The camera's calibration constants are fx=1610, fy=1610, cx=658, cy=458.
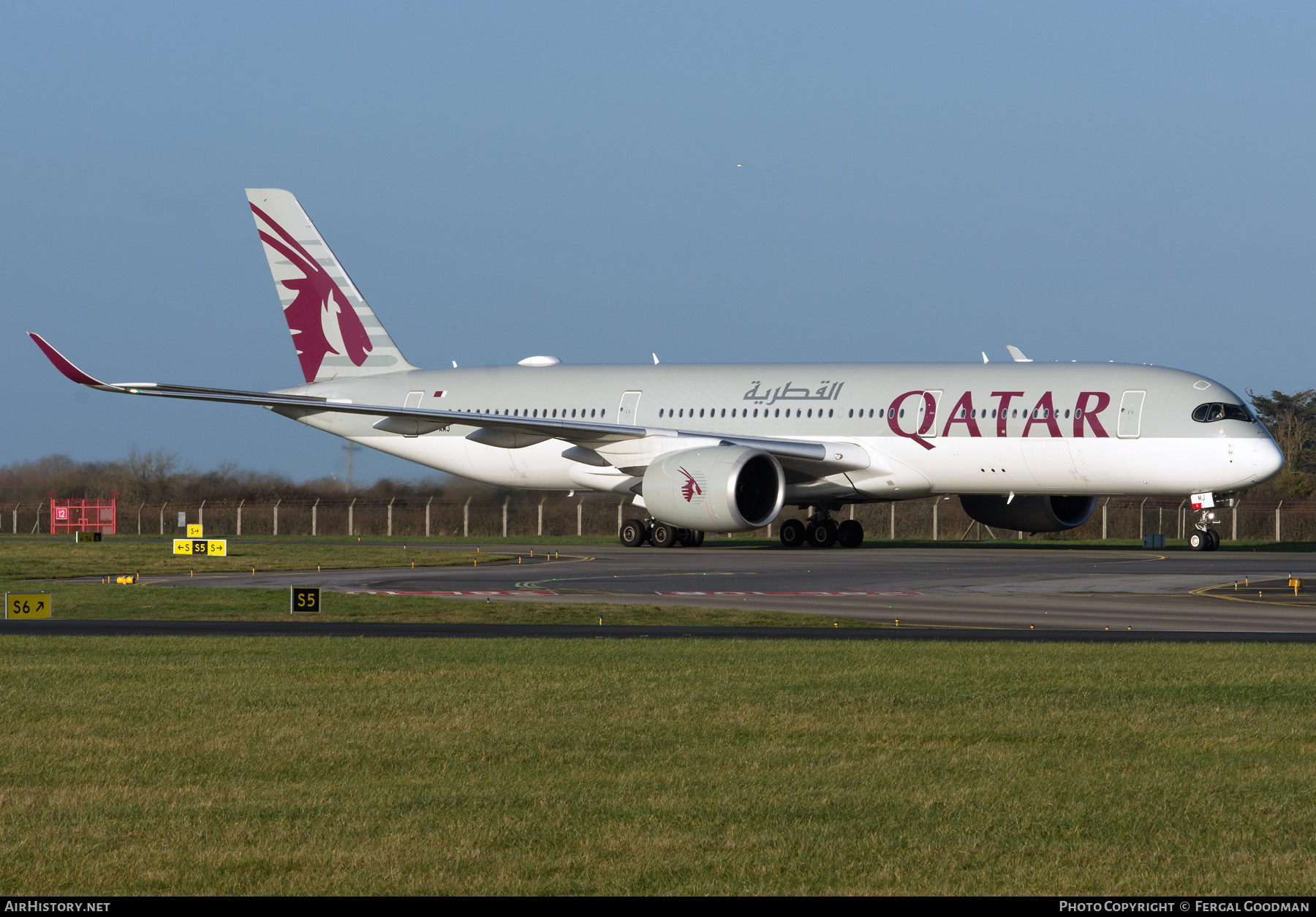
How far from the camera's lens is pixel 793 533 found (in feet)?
133

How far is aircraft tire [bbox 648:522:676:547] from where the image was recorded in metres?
39.5

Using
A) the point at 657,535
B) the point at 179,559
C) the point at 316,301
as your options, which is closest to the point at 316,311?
the point at 316,301

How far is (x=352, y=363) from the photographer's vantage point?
4584cm

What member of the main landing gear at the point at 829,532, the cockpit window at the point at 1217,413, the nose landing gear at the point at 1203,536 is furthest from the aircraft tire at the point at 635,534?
the cockpit window at the point at 1217,413

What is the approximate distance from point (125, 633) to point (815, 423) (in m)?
22.8

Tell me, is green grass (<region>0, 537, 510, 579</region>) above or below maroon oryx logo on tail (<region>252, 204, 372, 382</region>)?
below

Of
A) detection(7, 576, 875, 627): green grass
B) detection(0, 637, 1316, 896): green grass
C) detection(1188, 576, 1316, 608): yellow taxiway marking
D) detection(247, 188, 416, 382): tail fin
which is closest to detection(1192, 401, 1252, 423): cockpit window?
detection(1188, 576, 1316, 608): yellow taxiway marking

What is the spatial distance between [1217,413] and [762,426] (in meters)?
10.6

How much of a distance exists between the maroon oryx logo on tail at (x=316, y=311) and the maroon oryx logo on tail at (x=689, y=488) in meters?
14.1

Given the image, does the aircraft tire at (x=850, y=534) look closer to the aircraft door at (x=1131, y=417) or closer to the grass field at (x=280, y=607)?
the aircraft door at (x=1131, y=417)

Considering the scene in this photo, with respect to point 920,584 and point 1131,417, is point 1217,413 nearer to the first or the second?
point 1131,417

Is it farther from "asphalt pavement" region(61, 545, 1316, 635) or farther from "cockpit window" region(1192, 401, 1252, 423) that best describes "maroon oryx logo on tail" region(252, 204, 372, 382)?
"cockpit window" region(1192, 401, 1252, 423)

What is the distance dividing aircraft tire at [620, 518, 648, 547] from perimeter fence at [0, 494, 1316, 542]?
728 cm
